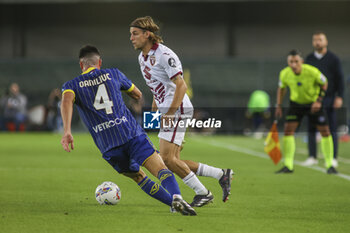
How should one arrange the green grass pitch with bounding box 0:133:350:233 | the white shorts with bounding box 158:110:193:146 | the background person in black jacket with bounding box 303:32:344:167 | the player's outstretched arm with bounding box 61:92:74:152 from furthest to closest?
the background person in black jacket with bounding box 303:32:344:167 < the white shorts with bounding box 158:110:193:146 < the player's outstretched arm with bounding box 61:92:74:152 < the green grass pitch with bounding box 0:133:350:233


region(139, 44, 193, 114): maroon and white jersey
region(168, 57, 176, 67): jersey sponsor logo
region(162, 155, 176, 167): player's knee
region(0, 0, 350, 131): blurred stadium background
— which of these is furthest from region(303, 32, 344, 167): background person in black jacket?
region(0, 0, 350, 131): blurred stadium background

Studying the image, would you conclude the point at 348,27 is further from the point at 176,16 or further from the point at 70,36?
the point at 70,36

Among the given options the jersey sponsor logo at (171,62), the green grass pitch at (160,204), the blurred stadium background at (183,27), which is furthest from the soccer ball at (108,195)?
the blurred stadium background at (183,27)

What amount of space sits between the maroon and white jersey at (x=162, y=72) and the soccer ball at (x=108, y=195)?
1049mm

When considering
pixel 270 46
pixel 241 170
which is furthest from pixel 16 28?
pixel 241 170

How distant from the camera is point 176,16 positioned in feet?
98.0

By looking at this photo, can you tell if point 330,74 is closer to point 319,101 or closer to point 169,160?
point 319,101

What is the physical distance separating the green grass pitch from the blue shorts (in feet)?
1.57

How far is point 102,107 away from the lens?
650 cm

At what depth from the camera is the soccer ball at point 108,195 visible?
717 centimetres

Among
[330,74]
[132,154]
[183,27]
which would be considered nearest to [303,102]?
[330,74]

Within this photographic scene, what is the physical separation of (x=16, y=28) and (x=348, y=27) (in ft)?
49.8

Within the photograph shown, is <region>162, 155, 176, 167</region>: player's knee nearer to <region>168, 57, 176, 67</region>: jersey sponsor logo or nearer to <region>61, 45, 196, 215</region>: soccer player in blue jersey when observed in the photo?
<region>61, 45, 196, 215</region>: soccer player in blue jersey

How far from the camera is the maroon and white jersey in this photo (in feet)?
21.5
